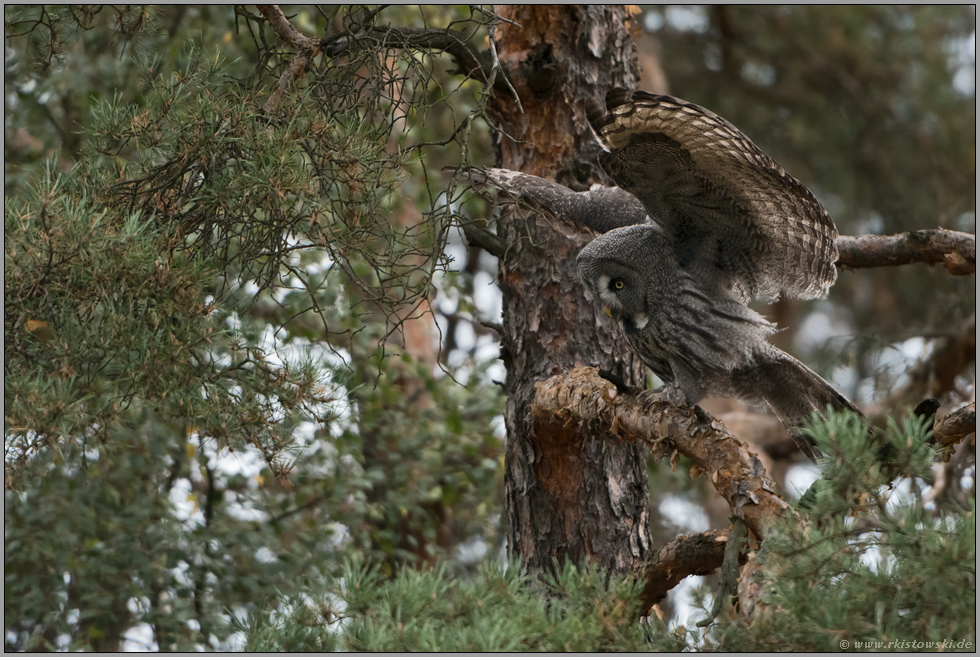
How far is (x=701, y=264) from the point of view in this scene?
2771 millimetres

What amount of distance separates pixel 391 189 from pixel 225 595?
2.26 m

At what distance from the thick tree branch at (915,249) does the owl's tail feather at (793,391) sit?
0.62 meters

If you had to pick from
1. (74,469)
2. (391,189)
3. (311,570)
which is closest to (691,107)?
(391,189)

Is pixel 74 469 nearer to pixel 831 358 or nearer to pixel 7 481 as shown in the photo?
pixel 7 481

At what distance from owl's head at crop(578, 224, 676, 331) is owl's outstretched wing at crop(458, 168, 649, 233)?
4.7 inches

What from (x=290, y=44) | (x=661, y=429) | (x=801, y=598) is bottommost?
(x=801, y=598)

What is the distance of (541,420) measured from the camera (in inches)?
109

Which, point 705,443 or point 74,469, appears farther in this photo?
point 74,469

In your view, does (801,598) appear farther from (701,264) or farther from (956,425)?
(701,264)

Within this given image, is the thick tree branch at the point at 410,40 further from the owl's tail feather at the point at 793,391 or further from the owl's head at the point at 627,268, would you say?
the owl's tail feather at the point at 793,391

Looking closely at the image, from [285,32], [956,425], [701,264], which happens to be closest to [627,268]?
[701,264]

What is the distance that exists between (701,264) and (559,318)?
0.51 metres

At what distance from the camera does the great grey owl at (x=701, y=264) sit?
2473 mm

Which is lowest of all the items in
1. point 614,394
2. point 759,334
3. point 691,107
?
point 614,394
